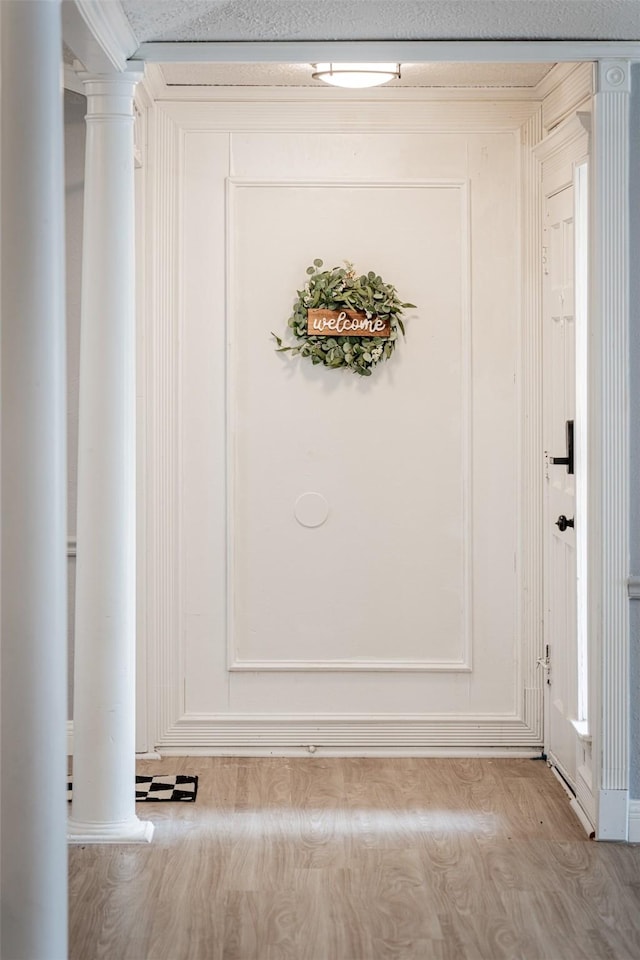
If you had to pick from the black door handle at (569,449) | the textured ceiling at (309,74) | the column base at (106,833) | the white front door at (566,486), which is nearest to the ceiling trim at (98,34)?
the textured ceiling at (309,74)

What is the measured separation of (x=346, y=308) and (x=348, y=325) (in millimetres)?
69

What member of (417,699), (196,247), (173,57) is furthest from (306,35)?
(417,699)

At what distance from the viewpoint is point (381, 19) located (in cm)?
337

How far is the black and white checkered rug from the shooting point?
13.4 feet

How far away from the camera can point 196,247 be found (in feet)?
15.0

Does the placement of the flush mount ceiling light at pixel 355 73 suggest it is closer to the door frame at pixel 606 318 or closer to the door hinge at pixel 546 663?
the door frame at pixel 606 318

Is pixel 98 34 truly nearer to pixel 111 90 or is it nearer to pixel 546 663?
pixel 111 90

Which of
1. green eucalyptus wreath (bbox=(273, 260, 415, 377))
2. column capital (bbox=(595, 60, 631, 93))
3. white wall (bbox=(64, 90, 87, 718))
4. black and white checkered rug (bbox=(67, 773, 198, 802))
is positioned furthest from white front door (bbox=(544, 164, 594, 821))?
white wall (bbox=(64, 90, 87, 718))

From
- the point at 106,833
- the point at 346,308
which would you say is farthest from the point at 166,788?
the point at 346,308

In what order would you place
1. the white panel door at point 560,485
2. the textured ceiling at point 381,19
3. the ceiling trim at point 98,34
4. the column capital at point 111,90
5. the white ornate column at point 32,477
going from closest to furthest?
the white ornate column at point 32,477, the ceiling trim at point 98,34, the textured ceiling at point 381,19, the column capital at point 111,90, the white panel door at point 560,485

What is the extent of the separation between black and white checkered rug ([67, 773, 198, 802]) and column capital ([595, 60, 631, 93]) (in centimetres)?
285

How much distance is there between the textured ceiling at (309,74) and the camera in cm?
425

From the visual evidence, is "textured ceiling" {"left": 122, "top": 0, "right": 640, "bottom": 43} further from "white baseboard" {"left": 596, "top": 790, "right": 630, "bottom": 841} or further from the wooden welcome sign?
"white baseboard" {"left": 596, "top": 790, "right": 630, "bottom": 841}

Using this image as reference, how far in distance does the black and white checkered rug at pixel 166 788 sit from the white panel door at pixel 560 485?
1429 millimetres
